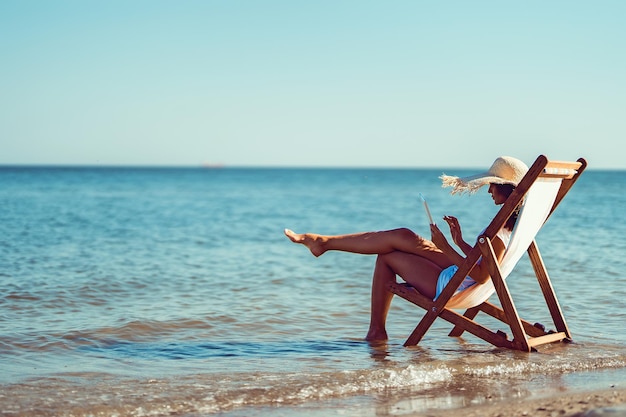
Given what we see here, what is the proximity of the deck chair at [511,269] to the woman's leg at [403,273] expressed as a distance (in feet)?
0.25

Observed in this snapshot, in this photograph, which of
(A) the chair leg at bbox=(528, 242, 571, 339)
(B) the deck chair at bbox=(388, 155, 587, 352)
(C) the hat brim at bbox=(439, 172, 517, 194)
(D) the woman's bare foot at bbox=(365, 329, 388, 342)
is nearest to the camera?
(B) the deck chair at bbox=(388, 155, 587, 352)

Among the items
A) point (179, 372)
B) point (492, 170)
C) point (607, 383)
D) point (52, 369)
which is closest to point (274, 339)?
→ point (179, 372)

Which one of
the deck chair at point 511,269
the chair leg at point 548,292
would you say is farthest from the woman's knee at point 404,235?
the chair leg at point 548,292

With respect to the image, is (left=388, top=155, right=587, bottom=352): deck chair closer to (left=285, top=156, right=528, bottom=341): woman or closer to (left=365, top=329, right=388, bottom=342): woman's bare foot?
(left=285, top=156, right=528, bottom=341): woman

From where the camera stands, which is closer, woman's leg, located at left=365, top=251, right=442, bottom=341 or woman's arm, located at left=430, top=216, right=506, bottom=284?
woman's arm, located at left=430, top=216, right=506, bottom=284

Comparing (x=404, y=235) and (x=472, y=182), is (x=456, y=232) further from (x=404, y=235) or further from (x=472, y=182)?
(x=404, y=235)

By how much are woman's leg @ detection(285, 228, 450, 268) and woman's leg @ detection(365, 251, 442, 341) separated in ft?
0.17

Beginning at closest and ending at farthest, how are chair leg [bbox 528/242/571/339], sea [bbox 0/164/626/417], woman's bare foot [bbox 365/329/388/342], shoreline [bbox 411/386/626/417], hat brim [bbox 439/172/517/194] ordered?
shoreline [bbox 411/386/626/417], sea [bbox 0/164/626/417], hat brim [bbox 439/172/517/194], chair leg [bbox 528/242/571/339], woman's bare foot [bbox 365/329/388/342]

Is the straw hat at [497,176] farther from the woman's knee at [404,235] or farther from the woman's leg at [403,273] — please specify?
the woman's leg at [403,273]

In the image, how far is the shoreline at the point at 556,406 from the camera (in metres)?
3.72

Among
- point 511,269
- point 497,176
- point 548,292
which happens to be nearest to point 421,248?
point 511,269

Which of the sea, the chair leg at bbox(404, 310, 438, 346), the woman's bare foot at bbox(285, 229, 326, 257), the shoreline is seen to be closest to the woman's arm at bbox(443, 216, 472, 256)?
the chair leg at bbox(404, 310, 438, 346)

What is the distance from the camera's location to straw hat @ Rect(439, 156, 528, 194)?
16.4ft

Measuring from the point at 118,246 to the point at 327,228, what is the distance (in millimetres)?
6201
